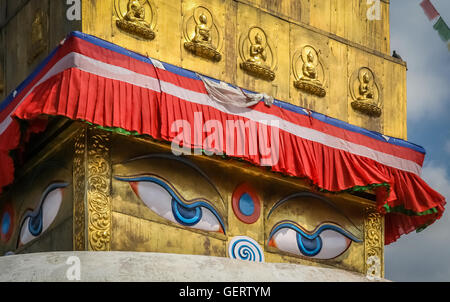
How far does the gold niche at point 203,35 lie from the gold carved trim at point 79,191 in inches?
108

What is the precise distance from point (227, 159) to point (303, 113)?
6.55 ft

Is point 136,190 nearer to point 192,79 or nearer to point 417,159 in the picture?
point 192,79

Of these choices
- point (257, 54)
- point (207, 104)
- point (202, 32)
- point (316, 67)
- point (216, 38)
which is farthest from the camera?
point (316, 67)

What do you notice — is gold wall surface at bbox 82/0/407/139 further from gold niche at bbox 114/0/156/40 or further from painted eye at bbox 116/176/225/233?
painted eye at bbox 116/176/225/233

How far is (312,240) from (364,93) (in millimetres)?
3360

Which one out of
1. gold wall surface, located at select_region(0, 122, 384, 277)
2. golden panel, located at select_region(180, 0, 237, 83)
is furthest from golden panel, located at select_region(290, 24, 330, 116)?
gold wall surface, located at select_region(0, 122, 384, 277)

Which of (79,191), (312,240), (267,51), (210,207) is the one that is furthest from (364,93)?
(79,191)

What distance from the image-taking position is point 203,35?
20438 millimetres

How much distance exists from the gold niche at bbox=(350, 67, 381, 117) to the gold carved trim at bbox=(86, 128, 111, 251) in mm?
5889

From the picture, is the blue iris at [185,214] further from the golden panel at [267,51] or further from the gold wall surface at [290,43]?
the golden panel at [267,51]

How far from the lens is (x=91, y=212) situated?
18344 millimetres

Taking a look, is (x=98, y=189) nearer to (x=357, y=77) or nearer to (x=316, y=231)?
(x=316, y=231)

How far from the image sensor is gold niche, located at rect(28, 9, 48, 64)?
66.5 ft
